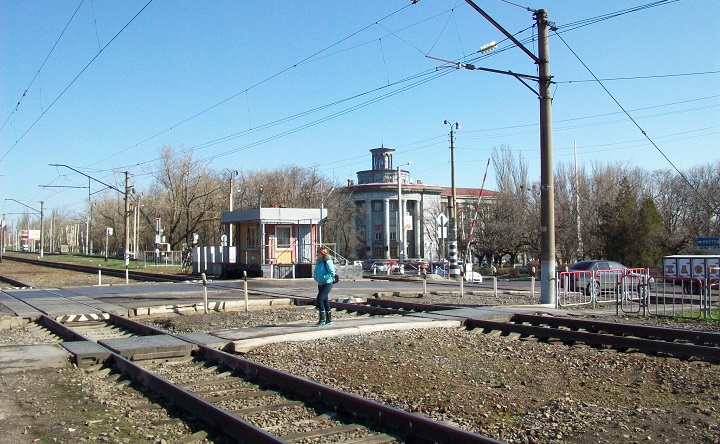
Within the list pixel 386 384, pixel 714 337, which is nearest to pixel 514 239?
pixel 714 337

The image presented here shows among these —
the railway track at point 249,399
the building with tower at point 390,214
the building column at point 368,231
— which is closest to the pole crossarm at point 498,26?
the railway track at point 249,399

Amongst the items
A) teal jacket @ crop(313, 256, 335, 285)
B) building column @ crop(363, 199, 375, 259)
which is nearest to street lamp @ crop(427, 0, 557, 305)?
teal jacket @ crop(313, 256, 335, 285)

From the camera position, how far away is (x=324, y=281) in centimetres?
1432

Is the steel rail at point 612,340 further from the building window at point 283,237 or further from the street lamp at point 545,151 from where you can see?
the building window at point 283,237

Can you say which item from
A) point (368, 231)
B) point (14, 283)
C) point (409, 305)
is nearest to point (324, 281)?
point (409, 305)

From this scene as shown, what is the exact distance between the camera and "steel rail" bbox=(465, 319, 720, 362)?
1061cm

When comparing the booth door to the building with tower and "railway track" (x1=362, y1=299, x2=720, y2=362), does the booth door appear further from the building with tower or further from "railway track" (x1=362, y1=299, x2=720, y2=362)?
the building with tower

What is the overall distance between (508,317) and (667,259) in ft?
58.0

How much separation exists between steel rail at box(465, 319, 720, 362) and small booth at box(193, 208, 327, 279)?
928 inches

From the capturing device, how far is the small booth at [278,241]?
121 feet

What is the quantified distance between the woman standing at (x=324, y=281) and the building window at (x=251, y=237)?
81.1ft

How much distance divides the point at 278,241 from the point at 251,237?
2.15m

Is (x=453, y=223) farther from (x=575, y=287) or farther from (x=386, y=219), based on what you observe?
(x=386, y=219)

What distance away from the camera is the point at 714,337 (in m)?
11.6
